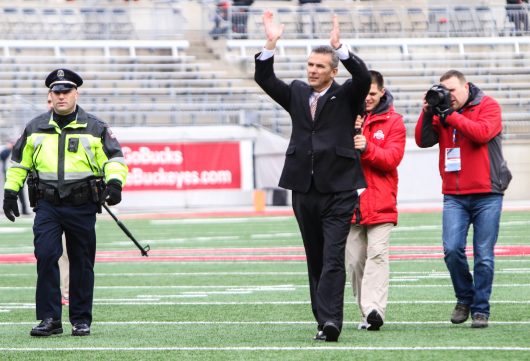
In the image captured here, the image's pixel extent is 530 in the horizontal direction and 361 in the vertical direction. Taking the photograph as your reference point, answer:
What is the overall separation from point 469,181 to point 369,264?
87 centimetres

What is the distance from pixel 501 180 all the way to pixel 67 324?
3.30 metres

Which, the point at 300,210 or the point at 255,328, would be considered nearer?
the point at 300,210

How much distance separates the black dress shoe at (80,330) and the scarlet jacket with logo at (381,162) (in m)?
1.92

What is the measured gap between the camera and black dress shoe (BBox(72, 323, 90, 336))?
9.15 metres

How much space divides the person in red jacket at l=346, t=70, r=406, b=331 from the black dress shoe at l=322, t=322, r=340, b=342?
28.6 inches

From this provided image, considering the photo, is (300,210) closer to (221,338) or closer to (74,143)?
(221,338)

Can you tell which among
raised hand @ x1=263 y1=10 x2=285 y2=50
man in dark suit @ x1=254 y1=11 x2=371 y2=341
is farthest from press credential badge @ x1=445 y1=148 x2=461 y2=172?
raised hand @ x1=263 y1=10 x2=285 y2=50

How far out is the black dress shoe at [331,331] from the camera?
27.1 ft

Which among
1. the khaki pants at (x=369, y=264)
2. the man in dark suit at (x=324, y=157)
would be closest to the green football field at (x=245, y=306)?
the khaki pants at (x=369, y=264)

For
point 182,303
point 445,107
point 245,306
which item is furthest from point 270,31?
point 182,303

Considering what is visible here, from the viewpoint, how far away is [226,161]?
105ft

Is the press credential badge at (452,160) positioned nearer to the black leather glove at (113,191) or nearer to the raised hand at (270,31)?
the raised hand at (270,31)

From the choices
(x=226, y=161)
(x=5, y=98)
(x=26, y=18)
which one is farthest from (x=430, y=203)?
(x=26, y=18)

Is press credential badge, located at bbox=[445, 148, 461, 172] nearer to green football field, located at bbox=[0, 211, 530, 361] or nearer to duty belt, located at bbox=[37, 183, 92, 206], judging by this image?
green football field, located at bbox=[0, 211, 530, 361]
